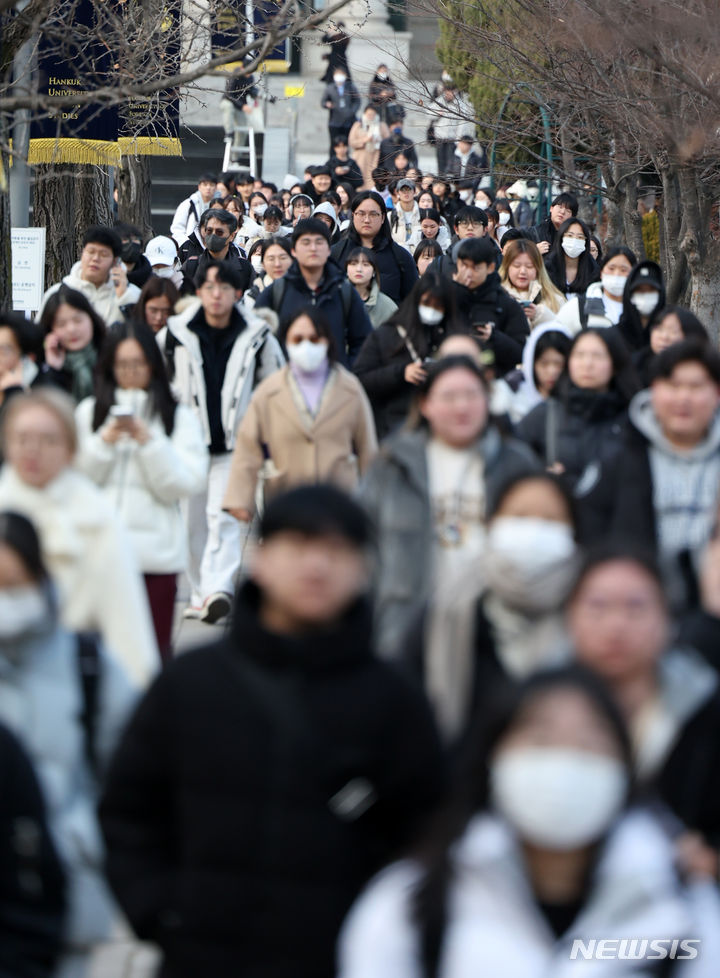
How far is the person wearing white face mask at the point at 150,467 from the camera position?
668 centimetres

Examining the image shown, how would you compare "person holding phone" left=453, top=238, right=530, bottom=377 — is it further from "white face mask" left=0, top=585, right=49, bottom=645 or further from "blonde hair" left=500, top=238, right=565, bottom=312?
"white face mask" left=0, top=585, right=49, bottom=645

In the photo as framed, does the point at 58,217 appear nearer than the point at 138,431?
No

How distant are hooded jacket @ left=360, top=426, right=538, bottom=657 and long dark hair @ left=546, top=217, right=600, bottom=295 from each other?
762 cm

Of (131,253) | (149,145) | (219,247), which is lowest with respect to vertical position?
(131,253)

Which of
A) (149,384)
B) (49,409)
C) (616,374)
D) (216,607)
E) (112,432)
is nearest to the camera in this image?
(49,409)

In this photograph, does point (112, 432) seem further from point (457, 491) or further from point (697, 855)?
point (697, 855)

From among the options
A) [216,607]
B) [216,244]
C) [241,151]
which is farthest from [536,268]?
[241,151]

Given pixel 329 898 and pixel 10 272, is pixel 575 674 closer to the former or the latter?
pixel 329 898

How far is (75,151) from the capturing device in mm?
13359

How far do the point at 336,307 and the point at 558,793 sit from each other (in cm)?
736

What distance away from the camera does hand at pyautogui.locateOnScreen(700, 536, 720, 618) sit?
4168mm

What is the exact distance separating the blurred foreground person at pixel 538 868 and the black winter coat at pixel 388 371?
5759mm

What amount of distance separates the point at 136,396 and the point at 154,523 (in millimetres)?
565

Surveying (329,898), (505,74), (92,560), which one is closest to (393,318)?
(92,560)
